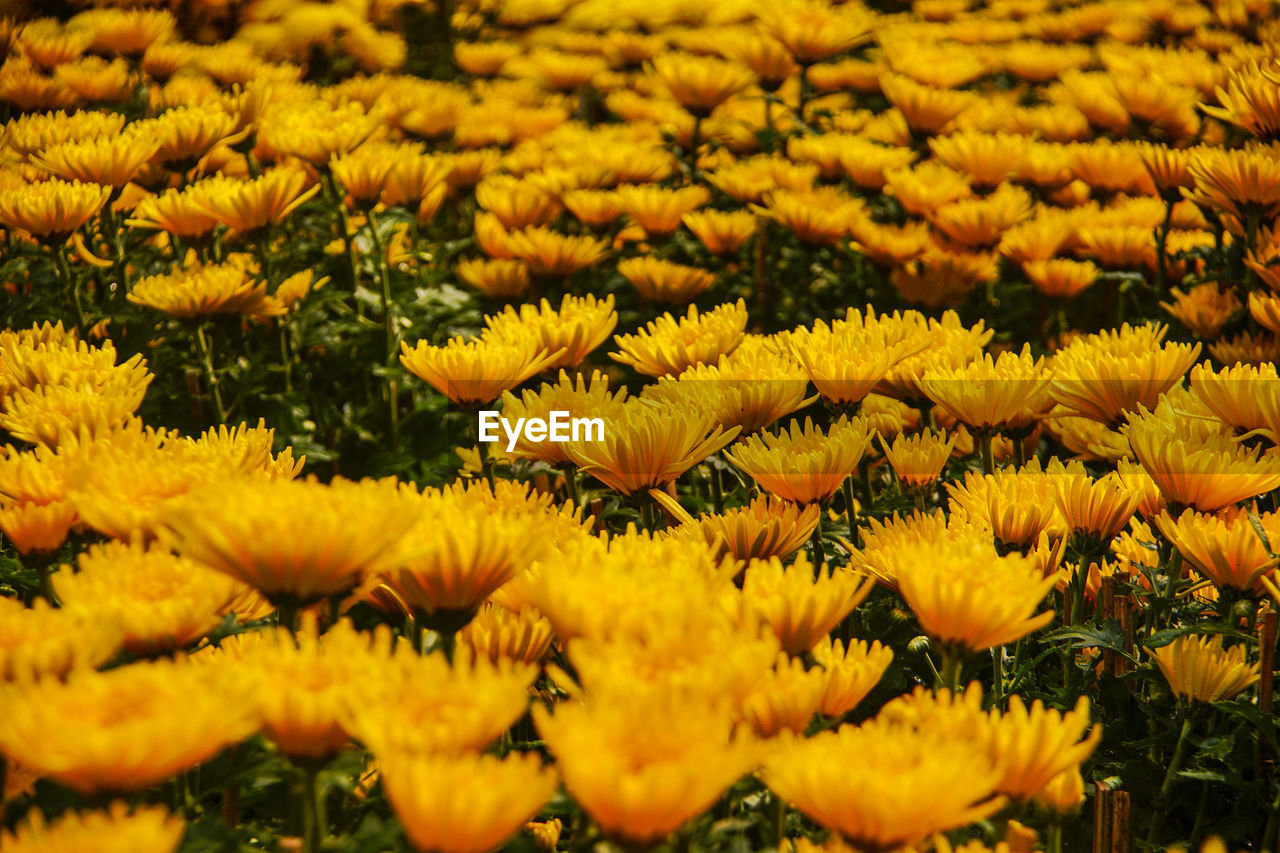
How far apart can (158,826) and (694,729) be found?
0.42 meters

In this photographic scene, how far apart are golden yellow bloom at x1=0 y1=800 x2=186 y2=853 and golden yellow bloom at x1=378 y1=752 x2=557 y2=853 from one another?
0.18 m

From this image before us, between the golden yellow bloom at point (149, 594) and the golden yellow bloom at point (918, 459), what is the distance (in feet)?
3.95

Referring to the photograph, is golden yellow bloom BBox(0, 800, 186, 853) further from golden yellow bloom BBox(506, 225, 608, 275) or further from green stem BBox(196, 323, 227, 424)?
golden yellow bloom BBox(506, 225, 608, 275)

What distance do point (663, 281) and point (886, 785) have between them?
83.7 inches

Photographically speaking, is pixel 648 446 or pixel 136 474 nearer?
pixel 136 474

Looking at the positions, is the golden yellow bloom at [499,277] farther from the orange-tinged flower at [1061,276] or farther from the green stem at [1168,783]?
the green stem at [1168,783]

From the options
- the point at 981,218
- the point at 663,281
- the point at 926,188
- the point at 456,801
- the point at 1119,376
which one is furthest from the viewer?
the point at 926,188

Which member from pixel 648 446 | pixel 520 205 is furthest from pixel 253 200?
pixel 648 446

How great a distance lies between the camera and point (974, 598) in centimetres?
116

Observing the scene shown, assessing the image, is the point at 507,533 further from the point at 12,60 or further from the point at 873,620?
the point at 12,60

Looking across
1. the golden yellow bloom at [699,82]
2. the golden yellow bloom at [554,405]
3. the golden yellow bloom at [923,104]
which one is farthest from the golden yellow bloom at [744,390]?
the golden yellow bloom at [923,104]

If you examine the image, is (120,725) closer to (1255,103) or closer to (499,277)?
(499,277)

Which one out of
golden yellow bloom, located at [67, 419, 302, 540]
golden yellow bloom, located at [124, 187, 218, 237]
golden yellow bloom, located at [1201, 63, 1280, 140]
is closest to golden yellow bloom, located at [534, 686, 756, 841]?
golden yellow bloom, located at [67, 419, 302, 540]

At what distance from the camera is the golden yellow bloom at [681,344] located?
2.01 m
